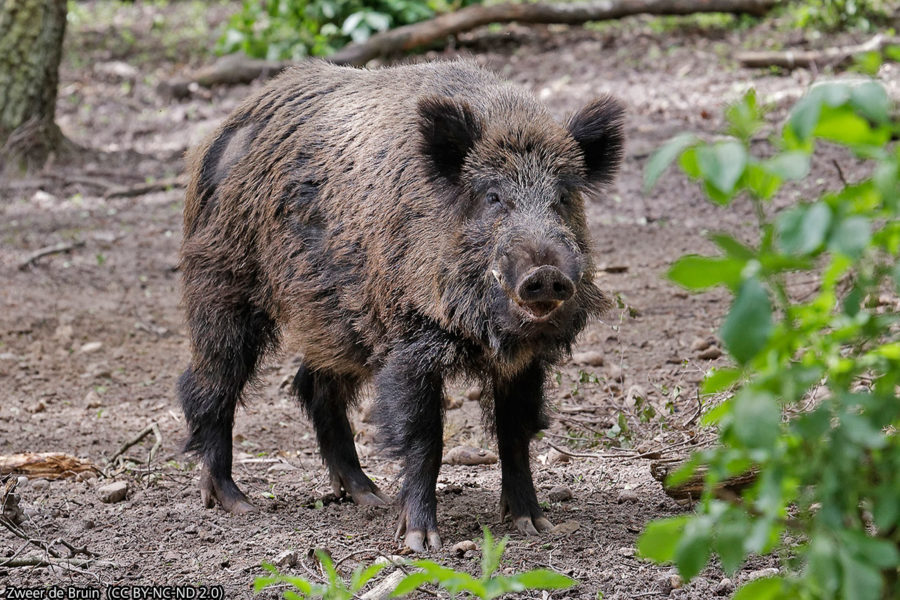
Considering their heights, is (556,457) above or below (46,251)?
above

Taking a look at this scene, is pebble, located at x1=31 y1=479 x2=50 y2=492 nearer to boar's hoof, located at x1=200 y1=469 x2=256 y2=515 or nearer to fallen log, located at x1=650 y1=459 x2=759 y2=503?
boar's hoof, located at x1=200 y1=469 x2=256 y2=515

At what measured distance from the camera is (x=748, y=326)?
5.32ft

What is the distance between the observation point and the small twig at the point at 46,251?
8780 millimetres

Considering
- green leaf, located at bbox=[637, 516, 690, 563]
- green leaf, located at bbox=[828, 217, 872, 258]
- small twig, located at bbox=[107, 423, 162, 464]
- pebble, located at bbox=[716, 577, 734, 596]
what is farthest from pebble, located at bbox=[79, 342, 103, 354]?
green leaf, located at bbox=[828, 217, 872, 258]

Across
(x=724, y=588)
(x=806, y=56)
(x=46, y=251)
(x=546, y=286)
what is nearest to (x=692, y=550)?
(x=724, y=588)

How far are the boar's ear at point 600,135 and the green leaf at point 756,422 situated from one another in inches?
118

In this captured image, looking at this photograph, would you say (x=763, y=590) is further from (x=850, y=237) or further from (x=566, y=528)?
(x=566, y=528)

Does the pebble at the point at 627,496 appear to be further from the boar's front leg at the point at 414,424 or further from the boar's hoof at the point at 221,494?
the boar's hoof at the point at 221,494

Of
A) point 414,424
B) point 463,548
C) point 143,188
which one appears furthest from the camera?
point 143,188

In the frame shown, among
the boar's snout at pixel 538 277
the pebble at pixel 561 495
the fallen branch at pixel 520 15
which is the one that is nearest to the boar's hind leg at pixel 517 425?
the pebble at pixel 561 495

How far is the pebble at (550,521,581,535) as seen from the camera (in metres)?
4.41

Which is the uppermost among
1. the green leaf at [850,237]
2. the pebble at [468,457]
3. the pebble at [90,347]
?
the green leaf at [850,237]

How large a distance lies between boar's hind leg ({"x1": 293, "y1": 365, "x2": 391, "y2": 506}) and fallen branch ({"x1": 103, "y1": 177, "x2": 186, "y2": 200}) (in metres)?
5.47

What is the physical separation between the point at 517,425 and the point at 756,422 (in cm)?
309
